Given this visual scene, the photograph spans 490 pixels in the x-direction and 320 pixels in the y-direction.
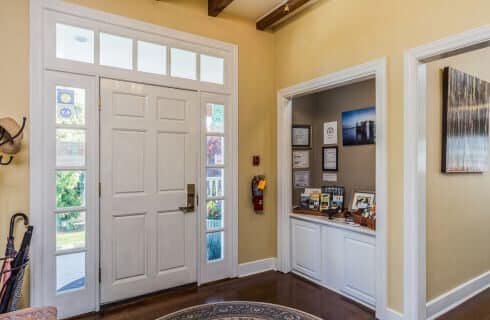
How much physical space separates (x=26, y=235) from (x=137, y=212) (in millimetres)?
909

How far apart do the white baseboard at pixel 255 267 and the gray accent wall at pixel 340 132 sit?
0.94 meters

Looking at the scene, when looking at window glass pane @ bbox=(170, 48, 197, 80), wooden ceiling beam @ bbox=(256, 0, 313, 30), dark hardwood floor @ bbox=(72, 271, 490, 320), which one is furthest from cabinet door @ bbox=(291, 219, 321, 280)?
wooden ceiling beam @ bbox=(256, 0, 313, 30)

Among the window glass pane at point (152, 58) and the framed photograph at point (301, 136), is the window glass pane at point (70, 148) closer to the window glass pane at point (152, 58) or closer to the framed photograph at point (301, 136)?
the window glass pane at point (152, 58)

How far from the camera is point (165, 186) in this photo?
307 centimetres

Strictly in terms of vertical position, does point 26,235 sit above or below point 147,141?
below

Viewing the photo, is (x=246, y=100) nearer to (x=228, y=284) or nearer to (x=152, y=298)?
(x=228, y=284)

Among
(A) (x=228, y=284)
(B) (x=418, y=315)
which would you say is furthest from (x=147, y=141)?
(B) (x=418, y=315)

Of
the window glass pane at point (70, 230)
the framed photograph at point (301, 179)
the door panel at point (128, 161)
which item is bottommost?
the window glass pane at point (70, 230)

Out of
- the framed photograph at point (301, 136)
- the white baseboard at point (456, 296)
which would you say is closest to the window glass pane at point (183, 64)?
the framed photograph at point (301, 136)

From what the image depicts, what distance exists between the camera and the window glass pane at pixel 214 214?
11.0ft

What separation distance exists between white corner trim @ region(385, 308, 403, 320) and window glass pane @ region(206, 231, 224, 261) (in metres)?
1.77

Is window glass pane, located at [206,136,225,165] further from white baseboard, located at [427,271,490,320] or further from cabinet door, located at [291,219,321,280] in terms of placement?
white baseboard, located at [427,271,490,320]

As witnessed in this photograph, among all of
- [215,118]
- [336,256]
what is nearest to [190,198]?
[215,118]

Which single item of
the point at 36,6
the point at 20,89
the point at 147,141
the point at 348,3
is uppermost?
the point at 348,3
